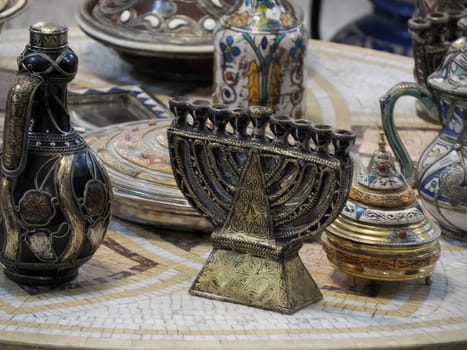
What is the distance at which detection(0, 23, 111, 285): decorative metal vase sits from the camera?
1.51 m

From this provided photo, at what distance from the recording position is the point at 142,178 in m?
1.82

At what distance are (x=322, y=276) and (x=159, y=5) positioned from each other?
0.85 metres

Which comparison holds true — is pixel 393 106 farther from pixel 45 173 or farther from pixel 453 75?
pixel 45 173

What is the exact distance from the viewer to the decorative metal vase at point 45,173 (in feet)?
4.96

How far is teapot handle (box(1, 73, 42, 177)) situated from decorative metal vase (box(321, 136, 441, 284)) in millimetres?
359

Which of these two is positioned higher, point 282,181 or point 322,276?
point 282,181

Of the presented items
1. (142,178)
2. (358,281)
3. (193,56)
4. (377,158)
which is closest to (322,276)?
(358,281)

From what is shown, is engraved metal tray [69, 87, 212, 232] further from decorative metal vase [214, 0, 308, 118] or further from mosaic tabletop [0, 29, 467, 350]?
decorative metal vase [214, 0, 308, 118]

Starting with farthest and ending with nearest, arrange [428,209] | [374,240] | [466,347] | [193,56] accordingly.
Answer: [193,56], [428,209], [374,240], [466,347]

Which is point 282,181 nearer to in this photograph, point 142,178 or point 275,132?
point 275,132

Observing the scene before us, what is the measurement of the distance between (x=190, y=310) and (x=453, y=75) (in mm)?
488

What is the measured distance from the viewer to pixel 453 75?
1770 millimetres

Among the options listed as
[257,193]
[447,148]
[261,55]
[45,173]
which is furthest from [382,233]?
[261,55]

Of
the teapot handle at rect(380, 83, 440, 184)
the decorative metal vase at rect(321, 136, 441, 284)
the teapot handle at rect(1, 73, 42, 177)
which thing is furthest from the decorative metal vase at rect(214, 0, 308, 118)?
the teapot handle at rect(1, 73, 42, 177)
